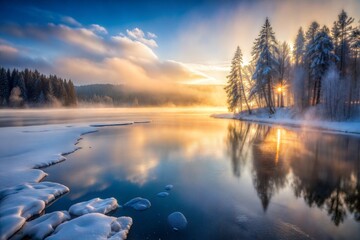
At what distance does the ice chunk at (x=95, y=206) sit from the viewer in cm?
657

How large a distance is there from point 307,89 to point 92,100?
125m

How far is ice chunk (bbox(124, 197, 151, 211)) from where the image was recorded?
7141 mm

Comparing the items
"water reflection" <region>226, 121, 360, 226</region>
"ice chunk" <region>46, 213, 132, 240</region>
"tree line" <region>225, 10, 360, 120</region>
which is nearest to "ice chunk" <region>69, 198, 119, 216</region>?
"ice chunk" <region>46, 213, 132, 240</region>

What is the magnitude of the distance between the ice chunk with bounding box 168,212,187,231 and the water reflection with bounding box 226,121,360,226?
9.95 ft

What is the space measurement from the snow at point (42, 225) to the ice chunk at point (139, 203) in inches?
79.7

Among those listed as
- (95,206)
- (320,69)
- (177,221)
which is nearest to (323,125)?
(320,69)

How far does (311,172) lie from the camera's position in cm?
1060

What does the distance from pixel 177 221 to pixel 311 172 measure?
27.7ft

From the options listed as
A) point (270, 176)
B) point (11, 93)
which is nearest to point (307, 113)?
point (270, 176)

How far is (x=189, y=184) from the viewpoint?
9281 millimetres

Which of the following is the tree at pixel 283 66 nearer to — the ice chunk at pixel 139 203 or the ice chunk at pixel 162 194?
the ice chunk at pixel 162 194

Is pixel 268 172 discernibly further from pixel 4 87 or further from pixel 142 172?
pixel 4 87

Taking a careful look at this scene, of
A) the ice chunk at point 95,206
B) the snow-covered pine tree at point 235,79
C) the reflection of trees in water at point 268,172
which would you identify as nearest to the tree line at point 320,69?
the snow-covered pine tree at point 235,79

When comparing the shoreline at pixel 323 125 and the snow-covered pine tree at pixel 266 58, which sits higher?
the snow-covered pine tree at pixel 266 58
